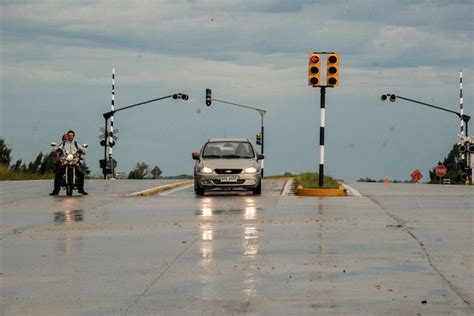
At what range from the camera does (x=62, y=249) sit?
42.9 feet

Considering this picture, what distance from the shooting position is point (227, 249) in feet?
42.6

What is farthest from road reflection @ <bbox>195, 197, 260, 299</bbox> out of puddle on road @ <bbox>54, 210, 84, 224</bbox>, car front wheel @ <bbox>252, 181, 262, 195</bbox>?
car front wheel @ <bbox>252, 181, 262, 195</bbox>

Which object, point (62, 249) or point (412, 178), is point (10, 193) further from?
point (412, 178)

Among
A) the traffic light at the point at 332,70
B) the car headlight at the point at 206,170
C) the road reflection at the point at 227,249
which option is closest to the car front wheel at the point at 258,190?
the car headlight at the point at 206,170

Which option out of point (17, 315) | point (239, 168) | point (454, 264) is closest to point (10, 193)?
point (239, 168)

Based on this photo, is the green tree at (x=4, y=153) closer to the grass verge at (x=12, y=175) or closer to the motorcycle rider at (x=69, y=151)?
the grass verge at (x=12, y=175)

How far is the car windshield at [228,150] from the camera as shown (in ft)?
94.8

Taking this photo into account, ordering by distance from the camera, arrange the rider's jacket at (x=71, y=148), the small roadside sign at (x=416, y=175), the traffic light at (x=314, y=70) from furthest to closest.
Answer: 1. the small roadside sign at (x=416, y=175)
2. the traffic light at (x=314, y=70)
3. the rider's jacket at (x=71, y=148)

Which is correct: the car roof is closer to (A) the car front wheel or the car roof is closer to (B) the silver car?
(B) the silver car

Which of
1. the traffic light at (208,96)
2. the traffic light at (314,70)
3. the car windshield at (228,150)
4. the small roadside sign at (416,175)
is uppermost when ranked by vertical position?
the traffic light at (208,96)

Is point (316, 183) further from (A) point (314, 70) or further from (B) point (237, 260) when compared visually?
(B) point (237, 260)

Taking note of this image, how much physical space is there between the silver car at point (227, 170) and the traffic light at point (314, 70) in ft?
8.96

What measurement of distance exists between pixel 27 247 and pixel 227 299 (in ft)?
17.7

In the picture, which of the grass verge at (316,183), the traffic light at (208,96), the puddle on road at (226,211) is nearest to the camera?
the puddle on road at (226,211)
